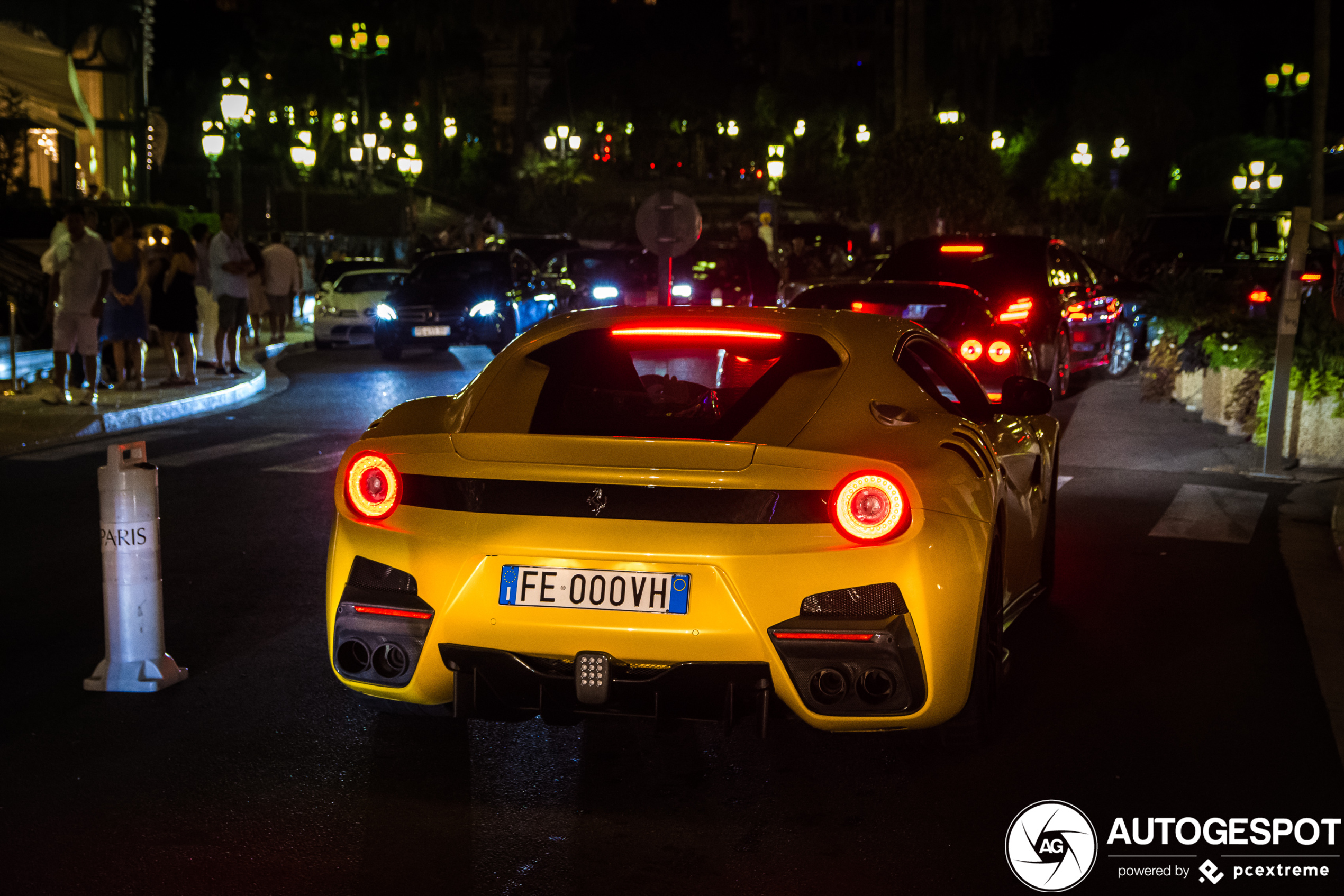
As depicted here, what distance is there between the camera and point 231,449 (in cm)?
1329

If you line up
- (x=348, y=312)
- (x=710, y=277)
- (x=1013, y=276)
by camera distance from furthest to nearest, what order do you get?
1. (x=348, y=312)
2. (x=710, y=277)
3. (x=1013, y=276)

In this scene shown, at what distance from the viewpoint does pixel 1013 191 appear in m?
74.4

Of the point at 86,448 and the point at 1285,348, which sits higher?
the point at 1285,348

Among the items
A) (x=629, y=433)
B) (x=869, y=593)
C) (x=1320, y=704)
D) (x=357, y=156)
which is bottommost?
(x=1320, y=704)

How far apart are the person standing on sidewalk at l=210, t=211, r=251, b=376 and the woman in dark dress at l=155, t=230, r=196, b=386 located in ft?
2.87

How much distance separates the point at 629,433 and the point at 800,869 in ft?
4.66

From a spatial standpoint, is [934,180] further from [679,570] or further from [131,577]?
[679,570]

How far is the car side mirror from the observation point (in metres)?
5.70

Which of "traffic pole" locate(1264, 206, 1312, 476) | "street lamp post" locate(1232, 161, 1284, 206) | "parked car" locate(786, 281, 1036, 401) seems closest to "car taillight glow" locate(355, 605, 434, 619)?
"parked car" locate(786, 281, 1036, 401)

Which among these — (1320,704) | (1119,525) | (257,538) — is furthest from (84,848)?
(1119,525)

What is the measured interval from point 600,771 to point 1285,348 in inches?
333

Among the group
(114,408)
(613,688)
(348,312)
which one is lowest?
(114,408)

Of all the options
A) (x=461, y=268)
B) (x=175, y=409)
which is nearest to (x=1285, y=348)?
(x=175, y=409)

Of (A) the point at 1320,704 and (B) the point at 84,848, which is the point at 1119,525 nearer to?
(A) the point at 1320,704
